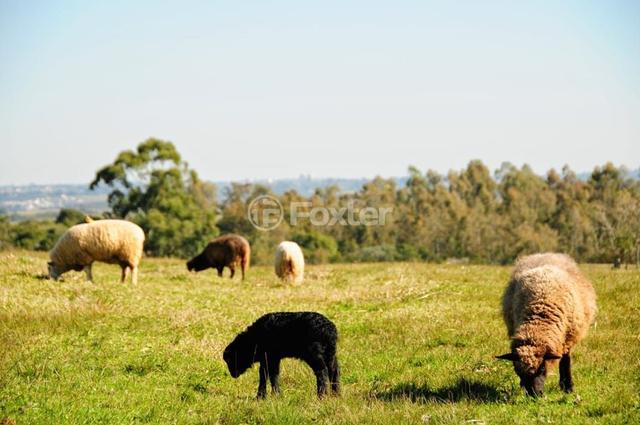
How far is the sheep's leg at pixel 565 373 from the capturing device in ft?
36.2

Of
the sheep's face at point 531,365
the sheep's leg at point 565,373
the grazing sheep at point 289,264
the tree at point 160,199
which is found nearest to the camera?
the sheep's face at point 531,365

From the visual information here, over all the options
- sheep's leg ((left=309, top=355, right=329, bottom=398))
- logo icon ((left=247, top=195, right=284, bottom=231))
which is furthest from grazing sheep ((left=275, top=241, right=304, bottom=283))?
logo icon ((left=247, top=195, right=284, bottom=231))

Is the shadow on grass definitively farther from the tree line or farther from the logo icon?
the logo icon

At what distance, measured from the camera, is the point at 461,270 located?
3006 cm

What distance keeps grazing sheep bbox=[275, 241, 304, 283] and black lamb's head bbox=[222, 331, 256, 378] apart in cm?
1536

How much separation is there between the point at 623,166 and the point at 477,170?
3457cm

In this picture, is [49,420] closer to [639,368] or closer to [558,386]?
[558,386]

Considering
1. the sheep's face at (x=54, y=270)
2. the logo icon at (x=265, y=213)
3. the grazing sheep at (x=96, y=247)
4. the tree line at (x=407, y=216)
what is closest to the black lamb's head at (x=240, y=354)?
the grazing sheep at (x=96, y=247)

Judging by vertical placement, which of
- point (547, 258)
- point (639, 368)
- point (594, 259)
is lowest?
point (594, 259)

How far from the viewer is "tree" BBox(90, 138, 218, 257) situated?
7144cm

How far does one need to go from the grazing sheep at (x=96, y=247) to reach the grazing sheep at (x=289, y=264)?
5.99 m

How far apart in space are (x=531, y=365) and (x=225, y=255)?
24.6 metres

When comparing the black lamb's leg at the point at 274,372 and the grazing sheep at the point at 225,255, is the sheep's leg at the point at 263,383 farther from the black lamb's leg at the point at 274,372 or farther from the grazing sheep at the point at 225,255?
the grazing sheep at the point at 225,255

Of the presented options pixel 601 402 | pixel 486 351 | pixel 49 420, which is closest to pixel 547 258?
pixel 486 351
